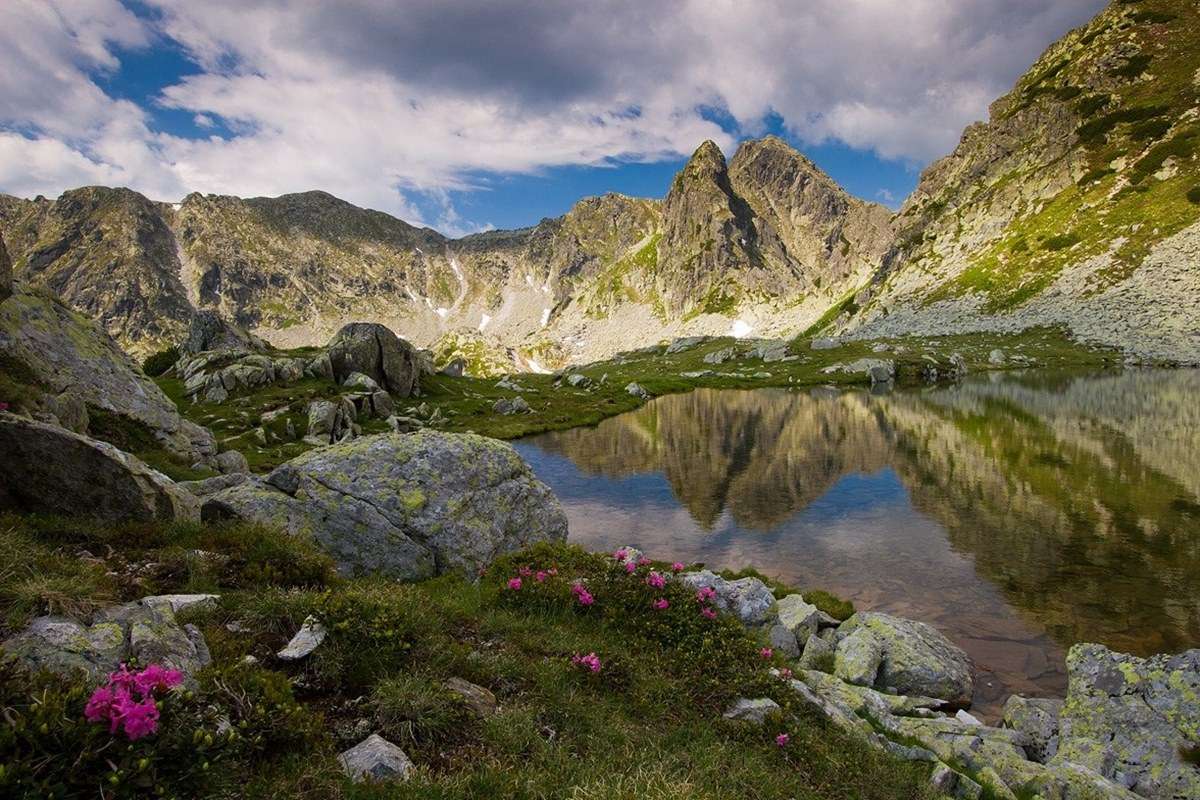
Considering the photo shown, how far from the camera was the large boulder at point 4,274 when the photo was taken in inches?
675

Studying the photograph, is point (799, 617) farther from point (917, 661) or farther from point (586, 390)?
point (586, 390)

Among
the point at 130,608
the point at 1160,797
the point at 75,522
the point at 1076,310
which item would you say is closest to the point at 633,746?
the point at 130,608

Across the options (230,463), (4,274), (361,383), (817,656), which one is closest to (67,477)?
(4,274)

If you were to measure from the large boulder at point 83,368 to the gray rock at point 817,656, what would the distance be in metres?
24.6

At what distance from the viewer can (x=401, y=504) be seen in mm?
18094

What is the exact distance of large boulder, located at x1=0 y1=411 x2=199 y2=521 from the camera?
11.4m

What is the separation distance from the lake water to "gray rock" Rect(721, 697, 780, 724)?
1090 cm

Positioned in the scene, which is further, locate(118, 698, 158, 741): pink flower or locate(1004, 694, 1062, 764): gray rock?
locate(1004, 694, 1062, 764): gray rock

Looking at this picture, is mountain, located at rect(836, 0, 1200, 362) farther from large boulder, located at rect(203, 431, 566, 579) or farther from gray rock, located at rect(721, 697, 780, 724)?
gray rock, located at rect(721, 697, 780, 724)

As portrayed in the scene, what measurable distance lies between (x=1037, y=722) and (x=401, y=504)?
59.3 feet

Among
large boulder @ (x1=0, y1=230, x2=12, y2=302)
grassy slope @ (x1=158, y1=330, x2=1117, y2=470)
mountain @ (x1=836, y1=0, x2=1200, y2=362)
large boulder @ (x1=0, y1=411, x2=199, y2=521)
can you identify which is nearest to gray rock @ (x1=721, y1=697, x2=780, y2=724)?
large boulder @ (x1=0, y1=411, x2=199, y2=521)

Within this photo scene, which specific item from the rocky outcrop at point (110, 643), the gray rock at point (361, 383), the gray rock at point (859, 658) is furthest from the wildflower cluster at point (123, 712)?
the gray rock at point (361, 383)

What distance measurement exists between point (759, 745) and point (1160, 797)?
1008cm

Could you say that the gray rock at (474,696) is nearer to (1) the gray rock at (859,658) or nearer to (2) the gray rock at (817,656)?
(2) the gray rock at (817,656)
